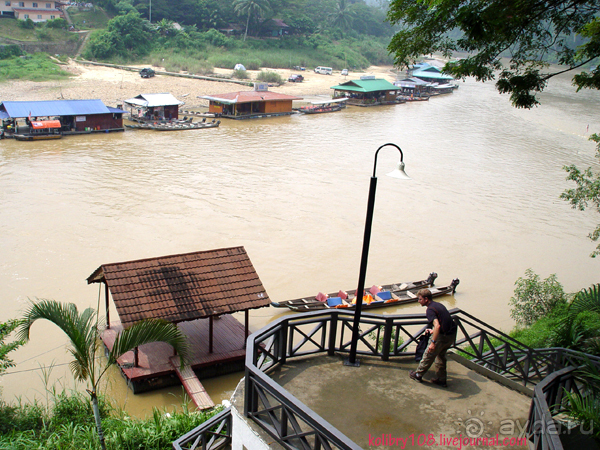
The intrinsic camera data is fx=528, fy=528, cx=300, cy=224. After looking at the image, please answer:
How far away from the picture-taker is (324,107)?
5572cm

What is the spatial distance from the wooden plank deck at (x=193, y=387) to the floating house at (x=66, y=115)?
29283 millimetres

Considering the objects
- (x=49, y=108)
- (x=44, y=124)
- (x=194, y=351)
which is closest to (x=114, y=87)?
(x=49, y=108)

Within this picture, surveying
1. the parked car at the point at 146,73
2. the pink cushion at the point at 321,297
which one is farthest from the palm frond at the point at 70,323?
the parked car at the point at 146,73

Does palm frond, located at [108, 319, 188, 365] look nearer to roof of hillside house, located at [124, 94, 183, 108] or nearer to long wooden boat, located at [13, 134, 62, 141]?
long wooden boat, located at [13, 134, 62, 141]

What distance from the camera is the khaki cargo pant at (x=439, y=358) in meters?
6.55

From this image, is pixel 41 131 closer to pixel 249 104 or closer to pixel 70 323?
pixel 249 104

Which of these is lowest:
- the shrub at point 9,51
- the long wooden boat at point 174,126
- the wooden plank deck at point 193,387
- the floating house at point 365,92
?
the wooden plank deck at point 193,387

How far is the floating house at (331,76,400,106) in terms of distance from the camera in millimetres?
62438

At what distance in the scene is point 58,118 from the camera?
124ft

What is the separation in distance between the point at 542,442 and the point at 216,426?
5821 millimetres

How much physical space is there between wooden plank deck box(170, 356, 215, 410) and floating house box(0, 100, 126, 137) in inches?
1153

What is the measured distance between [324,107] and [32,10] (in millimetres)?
42074

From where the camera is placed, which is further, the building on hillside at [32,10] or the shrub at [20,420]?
the building on hillside at [32,10]

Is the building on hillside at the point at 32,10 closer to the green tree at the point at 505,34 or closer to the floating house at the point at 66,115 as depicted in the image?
the floating house at the point at 66,115
